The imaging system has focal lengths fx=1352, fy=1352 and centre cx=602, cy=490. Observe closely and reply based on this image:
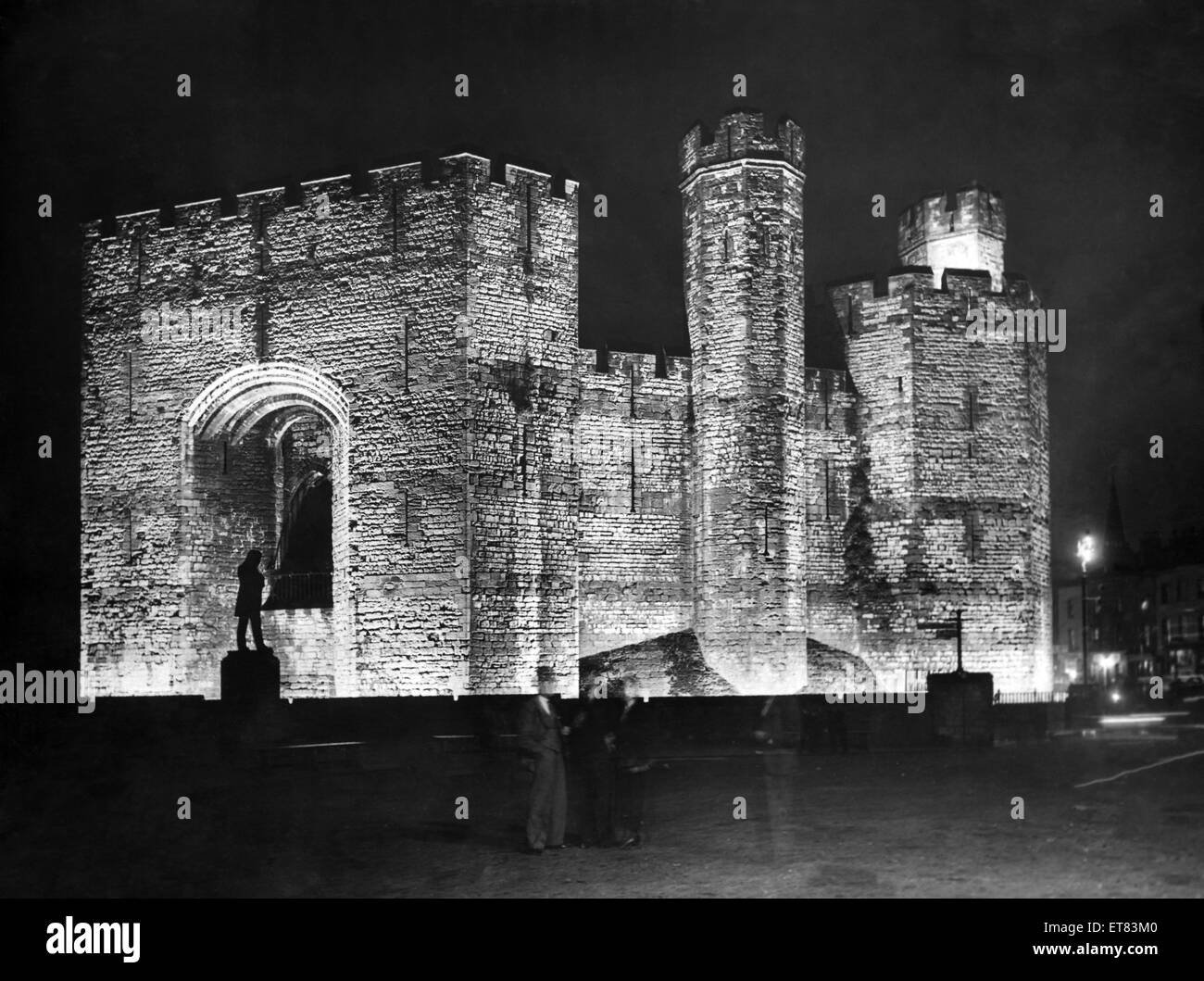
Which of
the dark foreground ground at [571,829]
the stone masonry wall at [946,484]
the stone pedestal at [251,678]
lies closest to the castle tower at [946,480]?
the stone masonry wall at [946,484]

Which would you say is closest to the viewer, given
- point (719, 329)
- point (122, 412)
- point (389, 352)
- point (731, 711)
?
point (731, 711)

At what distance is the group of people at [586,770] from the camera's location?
8188mm

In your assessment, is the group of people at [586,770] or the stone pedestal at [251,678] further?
A: the stone pedestal at [251,678]

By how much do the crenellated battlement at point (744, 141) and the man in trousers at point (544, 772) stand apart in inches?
560

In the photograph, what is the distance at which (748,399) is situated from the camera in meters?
20.5

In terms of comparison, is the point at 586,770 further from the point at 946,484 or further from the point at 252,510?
the point at 946,484

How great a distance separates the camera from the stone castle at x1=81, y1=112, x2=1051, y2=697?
58.1ft

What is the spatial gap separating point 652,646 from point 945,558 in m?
5.02

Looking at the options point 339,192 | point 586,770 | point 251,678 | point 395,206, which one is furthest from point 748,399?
point 586,770

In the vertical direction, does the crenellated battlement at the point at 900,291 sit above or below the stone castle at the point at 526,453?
above

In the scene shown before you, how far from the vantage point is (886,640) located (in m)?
21.5

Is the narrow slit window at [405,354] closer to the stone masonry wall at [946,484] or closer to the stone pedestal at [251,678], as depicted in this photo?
the stone pedestal at [251,678]
